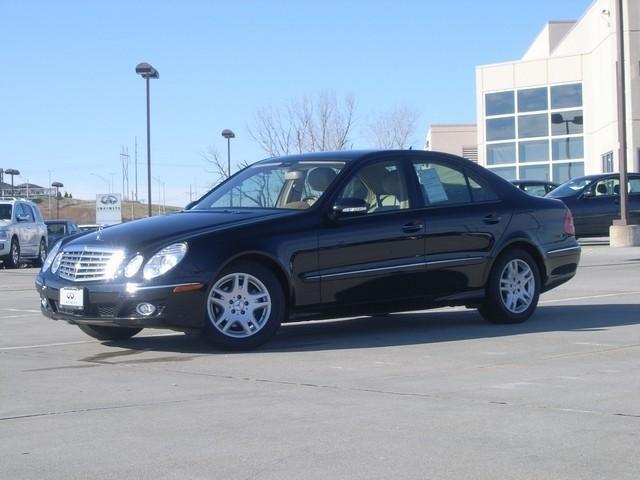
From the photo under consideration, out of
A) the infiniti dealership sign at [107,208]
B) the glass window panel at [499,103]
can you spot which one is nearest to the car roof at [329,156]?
the glass window panel at [499,103]

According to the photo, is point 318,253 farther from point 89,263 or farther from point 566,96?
point 566,96

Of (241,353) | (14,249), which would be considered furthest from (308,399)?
(14,249)

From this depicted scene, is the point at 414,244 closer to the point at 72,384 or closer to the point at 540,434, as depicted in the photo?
the point at 72,384

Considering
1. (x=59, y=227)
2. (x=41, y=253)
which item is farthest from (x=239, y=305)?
(x=59, y=227)

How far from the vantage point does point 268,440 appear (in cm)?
540

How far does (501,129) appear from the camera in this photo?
4662cm

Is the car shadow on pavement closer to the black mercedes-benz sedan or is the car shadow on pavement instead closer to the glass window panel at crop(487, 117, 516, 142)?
the black mercedes-benz sedan

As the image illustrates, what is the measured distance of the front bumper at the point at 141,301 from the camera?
26.9 ft

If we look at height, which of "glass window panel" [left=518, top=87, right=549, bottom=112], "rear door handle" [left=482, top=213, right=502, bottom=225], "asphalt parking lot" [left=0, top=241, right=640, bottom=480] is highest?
"glass window panel" [left=518, top=87, right=549, bottom=112]

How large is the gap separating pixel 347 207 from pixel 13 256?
830 inches

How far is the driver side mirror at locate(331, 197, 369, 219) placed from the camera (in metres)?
8.95

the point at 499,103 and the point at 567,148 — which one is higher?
the point at 499,103

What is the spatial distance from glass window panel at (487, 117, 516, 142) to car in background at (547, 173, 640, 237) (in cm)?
2118

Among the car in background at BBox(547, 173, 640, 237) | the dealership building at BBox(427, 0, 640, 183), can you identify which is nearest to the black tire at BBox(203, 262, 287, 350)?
the car in background at BBox(547, 173, 640, 237)
